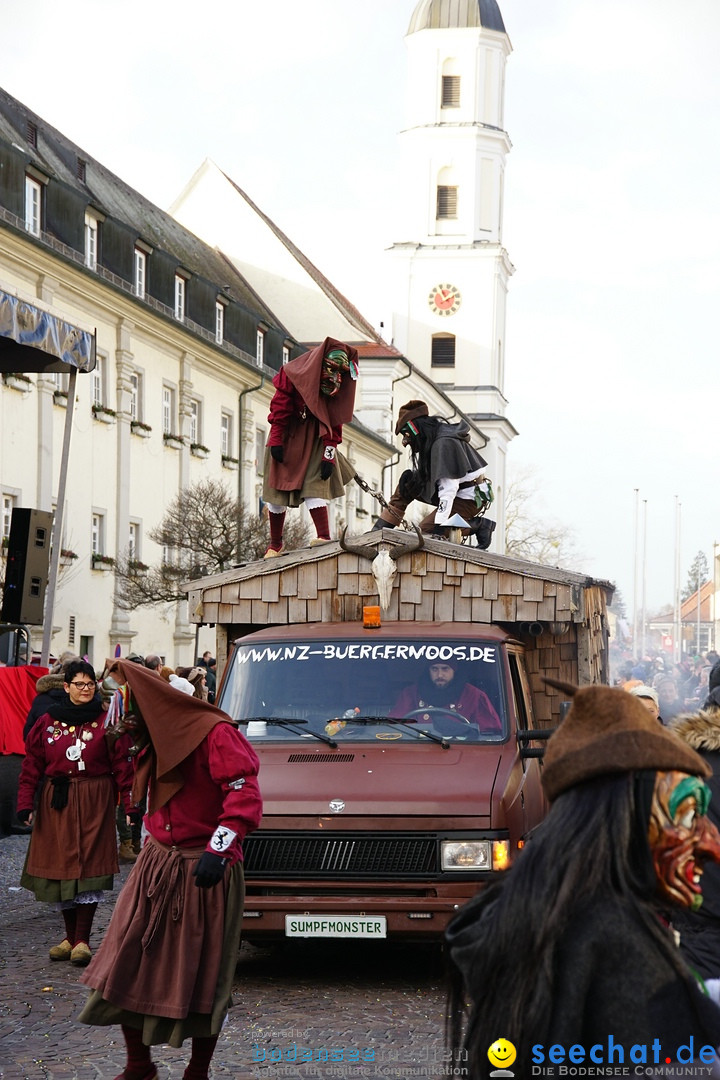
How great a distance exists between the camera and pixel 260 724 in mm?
9242

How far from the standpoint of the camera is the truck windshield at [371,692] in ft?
29.8

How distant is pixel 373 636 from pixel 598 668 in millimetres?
2320

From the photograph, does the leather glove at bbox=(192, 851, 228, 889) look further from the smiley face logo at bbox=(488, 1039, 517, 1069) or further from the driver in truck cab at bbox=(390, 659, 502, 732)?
the driver in truck cab at bbox=(390, 659, 502, 732)

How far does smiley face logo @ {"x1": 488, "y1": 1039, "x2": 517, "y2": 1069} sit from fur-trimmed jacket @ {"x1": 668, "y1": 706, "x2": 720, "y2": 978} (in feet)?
3.55

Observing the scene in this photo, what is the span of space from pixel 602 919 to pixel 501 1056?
1.16 feet

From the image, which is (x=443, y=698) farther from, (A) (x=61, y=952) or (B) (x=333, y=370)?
(B) (x=333, y=370)

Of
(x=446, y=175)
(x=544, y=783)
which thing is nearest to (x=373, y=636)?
(x=544, y=783)

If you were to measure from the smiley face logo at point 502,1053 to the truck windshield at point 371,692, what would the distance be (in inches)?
236

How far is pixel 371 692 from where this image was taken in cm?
929

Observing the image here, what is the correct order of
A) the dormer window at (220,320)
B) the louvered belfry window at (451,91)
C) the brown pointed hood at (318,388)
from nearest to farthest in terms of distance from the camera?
1. the brown pointed hood at (318,388)
2. the dormer window at (220,320)
3. the louvered belfry window at (451,91)

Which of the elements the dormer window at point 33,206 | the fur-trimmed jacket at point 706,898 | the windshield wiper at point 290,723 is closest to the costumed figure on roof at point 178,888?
the fur-trimmed jacket at point 706,898

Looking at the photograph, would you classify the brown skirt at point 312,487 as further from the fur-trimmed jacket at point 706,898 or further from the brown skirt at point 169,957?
the fur-trimmed jacket at point 706,898

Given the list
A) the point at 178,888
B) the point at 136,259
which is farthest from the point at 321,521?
the point at 136,259

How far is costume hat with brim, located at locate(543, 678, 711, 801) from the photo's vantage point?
2.94m
